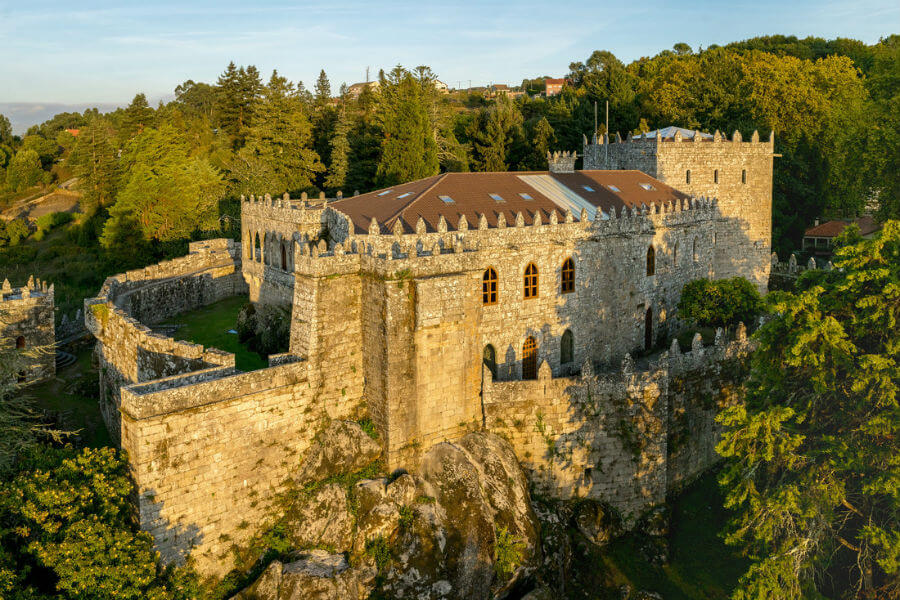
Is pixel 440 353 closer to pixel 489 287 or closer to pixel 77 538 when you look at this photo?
pixel 489 287

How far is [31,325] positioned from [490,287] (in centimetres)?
2200

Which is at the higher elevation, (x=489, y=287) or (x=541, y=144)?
(x=541, y=144)

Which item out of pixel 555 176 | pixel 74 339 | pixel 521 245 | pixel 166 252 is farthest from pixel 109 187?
pixel 521 245

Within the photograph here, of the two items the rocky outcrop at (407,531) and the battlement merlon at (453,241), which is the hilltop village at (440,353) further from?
the rocky outcrop at (407,531)

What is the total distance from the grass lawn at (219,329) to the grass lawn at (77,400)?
4479mm

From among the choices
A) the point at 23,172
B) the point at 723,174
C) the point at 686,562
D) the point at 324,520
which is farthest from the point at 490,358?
the point at 23,172

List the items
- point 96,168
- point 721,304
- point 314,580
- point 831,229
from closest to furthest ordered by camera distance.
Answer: point 314,580
point 721,304
point 831,229
point 96,168

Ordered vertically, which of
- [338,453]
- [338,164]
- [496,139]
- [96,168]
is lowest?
[338,453]

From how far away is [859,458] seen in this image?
64.3 feet

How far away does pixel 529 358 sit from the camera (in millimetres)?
30406

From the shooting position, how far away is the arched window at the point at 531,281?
29914 millimetres

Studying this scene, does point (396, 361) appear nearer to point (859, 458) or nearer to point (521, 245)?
point (521, 245)

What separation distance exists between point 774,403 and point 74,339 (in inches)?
1380

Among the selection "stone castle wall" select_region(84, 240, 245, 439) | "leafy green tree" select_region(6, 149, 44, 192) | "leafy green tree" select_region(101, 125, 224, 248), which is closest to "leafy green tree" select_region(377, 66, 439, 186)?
"stone castle wall" select_region(84, 240, 245, 439)
